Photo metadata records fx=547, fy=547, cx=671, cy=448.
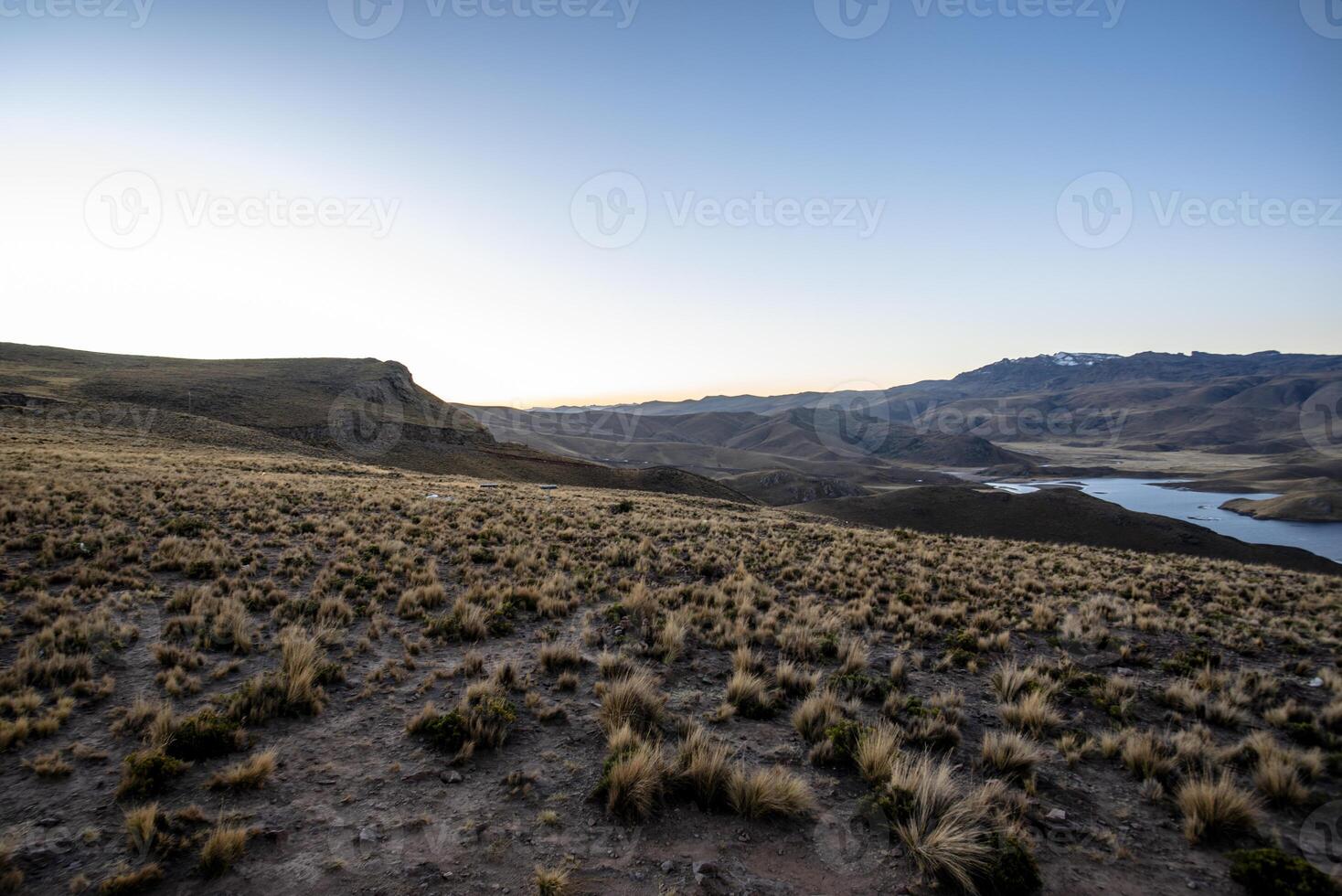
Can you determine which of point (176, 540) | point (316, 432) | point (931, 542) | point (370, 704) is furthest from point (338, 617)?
point (316, 432)

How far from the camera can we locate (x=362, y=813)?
16.9 feet

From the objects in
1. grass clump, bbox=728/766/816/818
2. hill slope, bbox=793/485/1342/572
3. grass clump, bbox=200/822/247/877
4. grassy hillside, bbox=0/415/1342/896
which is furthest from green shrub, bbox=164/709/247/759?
hill slope, bbox=793/485/1342/572

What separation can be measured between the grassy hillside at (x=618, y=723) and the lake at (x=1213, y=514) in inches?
3052

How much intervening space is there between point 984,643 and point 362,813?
9763 millimetres

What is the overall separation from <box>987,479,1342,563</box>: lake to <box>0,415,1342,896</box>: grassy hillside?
77.5 m

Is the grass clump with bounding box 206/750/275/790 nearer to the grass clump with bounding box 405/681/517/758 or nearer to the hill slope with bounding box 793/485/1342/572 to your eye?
the grass clump with bounding box 405/681/517/758

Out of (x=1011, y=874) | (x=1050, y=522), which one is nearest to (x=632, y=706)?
(x=1011, y=874)

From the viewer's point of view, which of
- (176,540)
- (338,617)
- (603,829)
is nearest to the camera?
(603,829)

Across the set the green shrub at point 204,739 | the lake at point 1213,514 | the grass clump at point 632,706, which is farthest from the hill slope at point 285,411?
the lake at point 1213,514

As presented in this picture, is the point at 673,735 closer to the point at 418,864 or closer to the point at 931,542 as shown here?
the point at 418,864

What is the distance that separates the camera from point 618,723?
21.9 feet

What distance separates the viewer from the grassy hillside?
15.0 feet

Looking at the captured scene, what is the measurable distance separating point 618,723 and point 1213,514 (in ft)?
495

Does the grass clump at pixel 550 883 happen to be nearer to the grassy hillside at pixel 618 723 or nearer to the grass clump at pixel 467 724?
the grassy hillside at pixel 618 723
